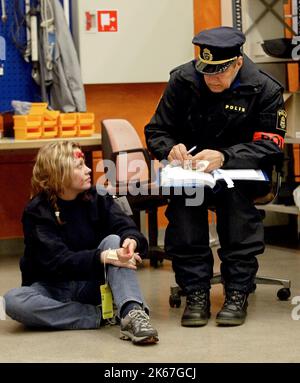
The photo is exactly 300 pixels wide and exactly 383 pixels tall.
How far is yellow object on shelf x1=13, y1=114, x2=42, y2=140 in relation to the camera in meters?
4.88

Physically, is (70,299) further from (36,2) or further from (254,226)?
(36,2)

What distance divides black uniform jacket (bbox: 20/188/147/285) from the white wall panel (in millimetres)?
2148

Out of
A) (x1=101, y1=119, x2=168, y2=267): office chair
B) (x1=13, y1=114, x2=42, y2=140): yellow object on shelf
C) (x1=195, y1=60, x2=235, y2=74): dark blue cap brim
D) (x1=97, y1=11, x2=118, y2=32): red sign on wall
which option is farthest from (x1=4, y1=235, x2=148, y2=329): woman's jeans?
(x1=97, y1=11, x2=118, y2=32): red sign on wall

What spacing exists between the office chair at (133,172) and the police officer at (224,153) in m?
1.02

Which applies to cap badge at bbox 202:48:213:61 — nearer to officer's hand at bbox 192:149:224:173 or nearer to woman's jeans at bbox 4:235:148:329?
officer's hand at bbox 192:149:224:173

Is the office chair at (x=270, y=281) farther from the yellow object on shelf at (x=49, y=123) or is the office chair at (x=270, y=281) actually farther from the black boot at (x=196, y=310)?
the yellow object on shelf at (x=49, y=123)

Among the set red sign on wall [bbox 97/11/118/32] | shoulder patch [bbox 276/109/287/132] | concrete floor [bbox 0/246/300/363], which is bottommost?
concrete floor [bbox 0/246/300/363]

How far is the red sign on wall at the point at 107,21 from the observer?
555 centimetres

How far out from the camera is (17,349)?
10.7 feet

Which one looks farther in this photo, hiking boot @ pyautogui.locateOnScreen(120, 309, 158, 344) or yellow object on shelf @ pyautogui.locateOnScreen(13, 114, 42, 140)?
yellow object on shelf @ pyautogui.locateOnScreen(13, 114, 42, 140)

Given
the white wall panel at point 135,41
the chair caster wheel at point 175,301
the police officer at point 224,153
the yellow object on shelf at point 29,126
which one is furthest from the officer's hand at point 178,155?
the white wall panel at point 135,41

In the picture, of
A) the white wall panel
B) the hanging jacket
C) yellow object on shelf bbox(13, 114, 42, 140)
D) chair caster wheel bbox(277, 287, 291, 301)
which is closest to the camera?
chair caster wheel bbox(277, 287, 291, 301)

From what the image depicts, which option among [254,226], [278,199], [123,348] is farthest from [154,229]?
[123,348]

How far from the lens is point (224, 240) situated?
11.8 ft
